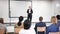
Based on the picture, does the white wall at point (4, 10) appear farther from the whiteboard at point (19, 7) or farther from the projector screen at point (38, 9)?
the projector screen at point (38, 9)

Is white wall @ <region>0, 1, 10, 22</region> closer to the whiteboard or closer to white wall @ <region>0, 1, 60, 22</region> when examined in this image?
white wall @ <region>0, 1, 60, 22</region>

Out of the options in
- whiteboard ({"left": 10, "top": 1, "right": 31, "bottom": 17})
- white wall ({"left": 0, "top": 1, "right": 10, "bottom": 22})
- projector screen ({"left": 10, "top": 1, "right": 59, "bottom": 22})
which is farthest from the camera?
white wall ({"left": 0, "top": 1, "right": 10, "bottom": 22})

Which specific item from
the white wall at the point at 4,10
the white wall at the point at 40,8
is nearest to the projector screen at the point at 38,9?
the white wall at the point at 40,8

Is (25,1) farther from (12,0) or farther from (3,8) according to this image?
(3,8)

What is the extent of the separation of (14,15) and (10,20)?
537mm

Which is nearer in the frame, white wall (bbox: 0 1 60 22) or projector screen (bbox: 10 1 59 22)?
projector screen (bbox: 10 1 59 22)

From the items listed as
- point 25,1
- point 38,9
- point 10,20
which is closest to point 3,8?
point 10,20

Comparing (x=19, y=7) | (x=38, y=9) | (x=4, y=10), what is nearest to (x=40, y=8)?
(x=38, y=9)

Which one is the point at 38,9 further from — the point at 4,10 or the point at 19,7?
the point at 4,10

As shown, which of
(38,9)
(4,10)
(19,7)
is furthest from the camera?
(38,9)

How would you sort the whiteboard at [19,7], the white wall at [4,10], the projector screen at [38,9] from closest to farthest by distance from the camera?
1. the whiteboard at [19,7]
2. the projector screen at [38,9]
3. the white wall at [4,10]

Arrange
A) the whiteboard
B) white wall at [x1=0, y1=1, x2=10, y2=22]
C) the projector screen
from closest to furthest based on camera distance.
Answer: the whiteboard < the projector screen < white wall at [x1=0, y1=1, x2=10, y2=22]

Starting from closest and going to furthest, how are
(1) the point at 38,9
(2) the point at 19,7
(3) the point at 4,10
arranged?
Result: (2) the point at 19,7
(3) the point at 4,10
(1) the point at 38,9

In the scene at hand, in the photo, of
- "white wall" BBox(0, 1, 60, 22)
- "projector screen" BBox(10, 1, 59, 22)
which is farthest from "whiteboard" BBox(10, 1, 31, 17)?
"white wall" BBox(0, 1, 60, 22)
